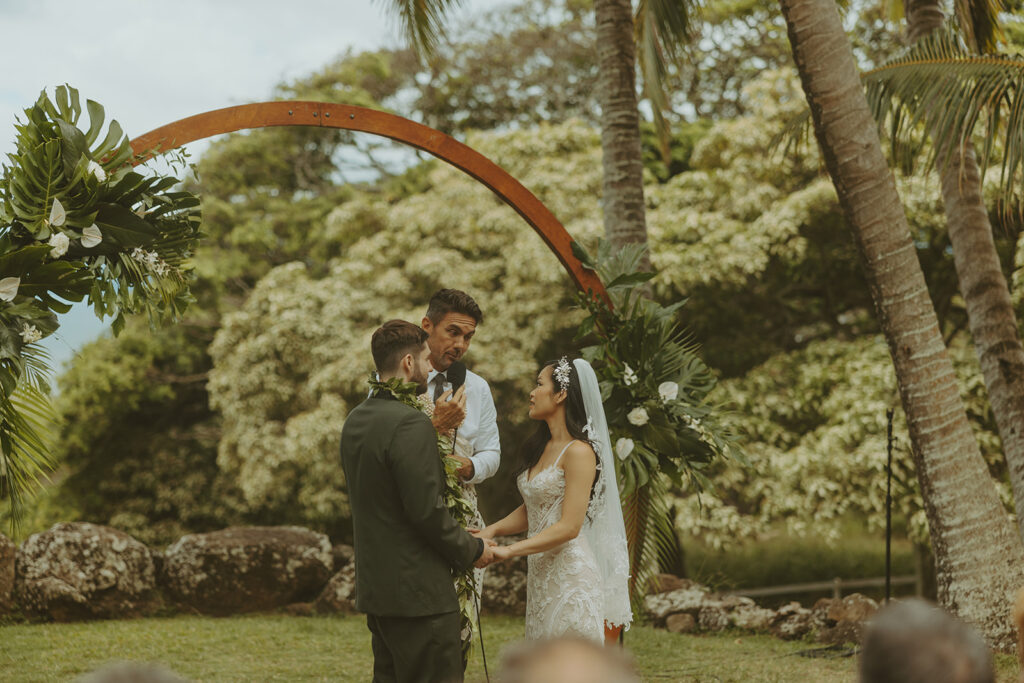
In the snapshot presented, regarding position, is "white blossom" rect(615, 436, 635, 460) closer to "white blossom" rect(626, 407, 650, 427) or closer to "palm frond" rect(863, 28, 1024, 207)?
"white blossom" rect(626, 407, 650, 427)

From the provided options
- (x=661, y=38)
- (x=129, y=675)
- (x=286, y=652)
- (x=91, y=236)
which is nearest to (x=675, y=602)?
(x=286, y=652)

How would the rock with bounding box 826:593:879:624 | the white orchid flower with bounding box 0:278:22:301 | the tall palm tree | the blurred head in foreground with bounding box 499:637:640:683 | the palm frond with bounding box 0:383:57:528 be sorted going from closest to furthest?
the blurred head in foreground with bounding box 499:637:640:683 → the white orchid flower with bounding box 0:278:22:301 → the palm frond with bounding box 0:383:57:528 → the rock with bounding box 826:593:879:624 → the tall palm tree

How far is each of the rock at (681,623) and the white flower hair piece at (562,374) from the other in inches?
196

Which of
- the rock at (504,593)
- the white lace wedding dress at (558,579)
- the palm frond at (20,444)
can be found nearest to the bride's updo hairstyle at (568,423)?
the white lace wedding dress at (558,579)

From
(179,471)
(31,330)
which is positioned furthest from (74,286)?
(179,471)

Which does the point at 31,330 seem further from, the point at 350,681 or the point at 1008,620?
the point at 1008,620

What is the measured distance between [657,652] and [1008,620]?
2647 millimetres

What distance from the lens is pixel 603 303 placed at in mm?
6004

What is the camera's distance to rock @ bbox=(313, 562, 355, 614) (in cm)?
906

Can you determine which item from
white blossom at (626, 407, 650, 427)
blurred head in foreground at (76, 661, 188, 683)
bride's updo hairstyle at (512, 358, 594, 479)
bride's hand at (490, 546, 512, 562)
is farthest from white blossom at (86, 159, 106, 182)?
blurred head in foreground at (76, 661, 188, 683)

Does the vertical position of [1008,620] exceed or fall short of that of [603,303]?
it falls short

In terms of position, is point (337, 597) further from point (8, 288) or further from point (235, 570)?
point (8, 288)

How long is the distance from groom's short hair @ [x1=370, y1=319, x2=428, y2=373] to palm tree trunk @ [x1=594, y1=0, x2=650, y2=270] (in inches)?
183

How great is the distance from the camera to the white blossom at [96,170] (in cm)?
466
